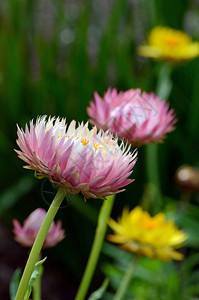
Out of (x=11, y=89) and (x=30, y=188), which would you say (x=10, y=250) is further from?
(x=11, y=89)

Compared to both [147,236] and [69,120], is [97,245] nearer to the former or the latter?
[147,236]

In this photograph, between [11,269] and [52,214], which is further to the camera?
[11,269]

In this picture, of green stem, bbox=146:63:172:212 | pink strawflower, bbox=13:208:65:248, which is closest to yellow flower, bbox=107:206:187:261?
pink strawflower, bbox=13:208:65:248

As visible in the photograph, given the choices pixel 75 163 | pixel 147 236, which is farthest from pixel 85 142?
pixel 147 236

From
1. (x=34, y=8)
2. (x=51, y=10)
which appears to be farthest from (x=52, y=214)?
(x=51, y=10)

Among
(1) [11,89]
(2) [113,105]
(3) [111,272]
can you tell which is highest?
(2) [113,105]

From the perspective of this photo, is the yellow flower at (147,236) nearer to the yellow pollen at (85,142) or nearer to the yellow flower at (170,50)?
the yellow pollen at (85,142)

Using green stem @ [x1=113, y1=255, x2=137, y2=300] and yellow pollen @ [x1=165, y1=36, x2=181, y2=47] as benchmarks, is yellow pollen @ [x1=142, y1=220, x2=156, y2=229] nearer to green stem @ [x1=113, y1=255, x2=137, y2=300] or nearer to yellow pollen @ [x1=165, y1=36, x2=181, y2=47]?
green stem @ [x1=113, y1=255, x2=137, y2=300]
